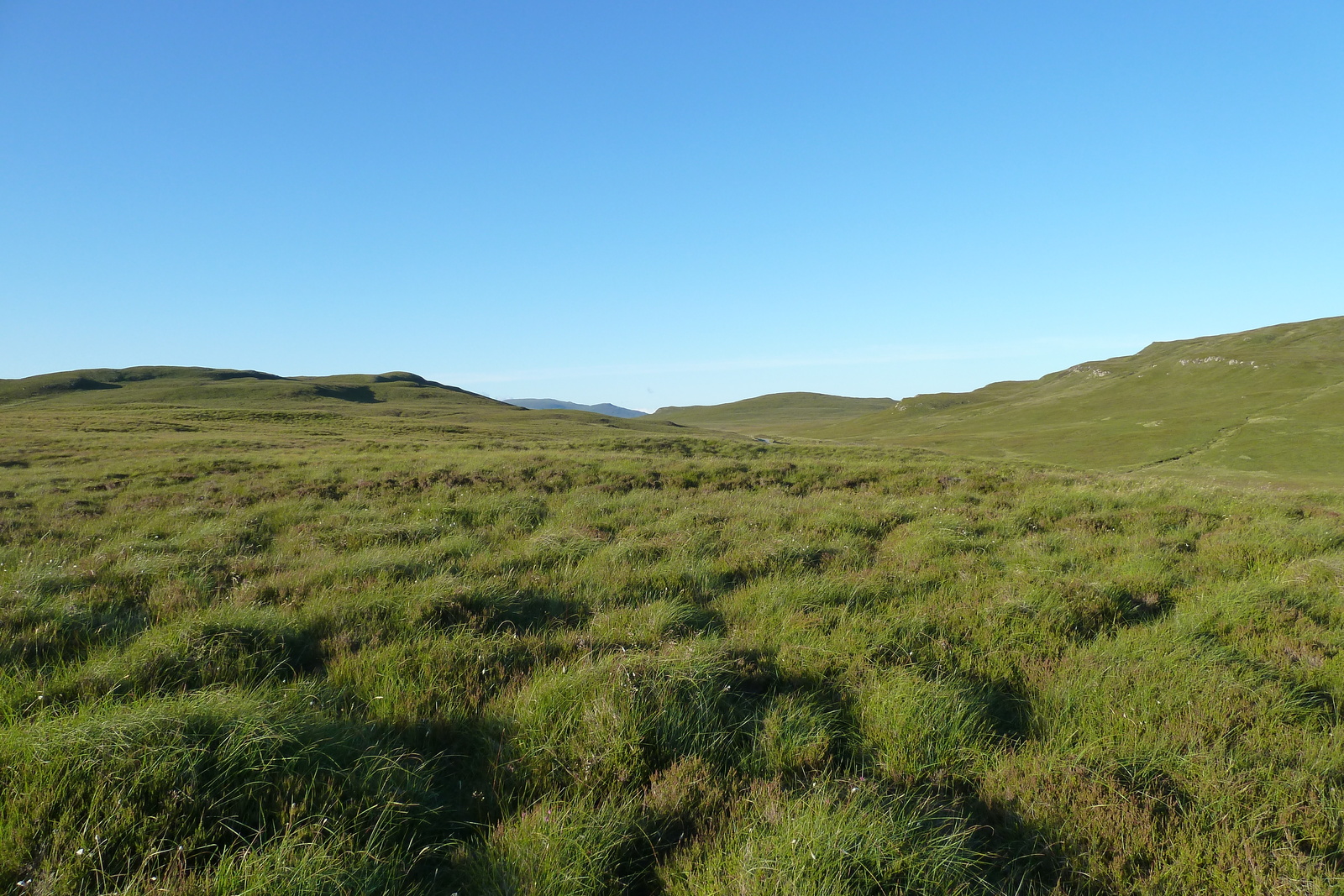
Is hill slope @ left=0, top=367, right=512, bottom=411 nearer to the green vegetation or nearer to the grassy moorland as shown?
the green vegetation

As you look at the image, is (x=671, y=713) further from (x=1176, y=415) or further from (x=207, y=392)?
(x=207, y=392)

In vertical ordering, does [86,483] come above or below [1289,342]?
below

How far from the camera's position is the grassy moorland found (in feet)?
9.57

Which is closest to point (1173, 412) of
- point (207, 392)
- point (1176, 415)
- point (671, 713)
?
point (1176, 415)

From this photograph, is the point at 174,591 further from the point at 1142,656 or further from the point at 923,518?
the point at 923,518

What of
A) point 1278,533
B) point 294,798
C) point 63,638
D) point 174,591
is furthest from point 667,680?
point 1278,533

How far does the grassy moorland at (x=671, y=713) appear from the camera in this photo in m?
2.92

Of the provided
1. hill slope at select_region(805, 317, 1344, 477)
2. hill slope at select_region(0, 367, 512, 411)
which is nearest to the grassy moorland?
hill slope at select_region(805, 317, 1344, 477)

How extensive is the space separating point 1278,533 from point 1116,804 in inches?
374

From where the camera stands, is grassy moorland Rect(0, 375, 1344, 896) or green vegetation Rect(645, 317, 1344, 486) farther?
green vegetation Rect(645, 317, 1344, 486)

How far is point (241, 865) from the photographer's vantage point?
266cm

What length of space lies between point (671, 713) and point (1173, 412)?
4815 inches

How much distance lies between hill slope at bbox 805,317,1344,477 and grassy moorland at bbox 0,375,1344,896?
6727 centimetres

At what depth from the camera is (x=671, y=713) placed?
404cm
